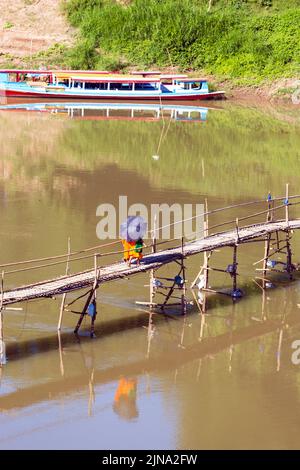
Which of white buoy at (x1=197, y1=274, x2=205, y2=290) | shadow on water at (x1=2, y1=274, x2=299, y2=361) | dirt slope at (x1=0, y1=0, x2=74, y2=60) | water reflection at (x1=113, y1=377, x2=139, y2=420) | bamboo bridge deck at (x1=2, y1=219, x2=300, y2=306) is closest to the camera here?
water reflection at (x1=113, y1=377, x2=139, y2=420)

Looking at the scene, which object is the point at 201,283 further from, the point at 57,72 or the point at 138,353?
the point at 57,72

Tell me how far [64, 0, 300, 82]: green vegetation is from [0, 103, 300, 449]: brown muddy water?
72.7ft

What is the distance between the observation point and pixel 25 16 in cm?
4934

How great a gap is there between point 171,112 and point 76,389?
2811cm

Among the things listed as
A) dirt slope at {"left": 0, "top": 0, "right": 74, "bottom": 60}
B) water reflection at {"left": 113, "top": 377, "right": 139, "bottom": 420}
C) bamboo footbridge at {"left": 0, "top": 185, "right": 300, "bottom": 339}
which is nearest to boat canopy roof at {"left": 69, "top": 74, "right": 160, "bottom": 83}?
dirt slope at {"left": 0, "top": 0, "right": 74, "bottom": 60}

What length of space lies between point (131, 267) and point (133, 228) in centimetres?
64

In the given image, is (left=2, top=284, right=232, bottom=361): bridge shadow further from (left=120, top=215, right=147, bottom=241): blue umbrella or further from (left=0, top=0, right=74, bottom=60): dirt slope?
(left=0, top=0, right=74, bottom=60): dirt slope

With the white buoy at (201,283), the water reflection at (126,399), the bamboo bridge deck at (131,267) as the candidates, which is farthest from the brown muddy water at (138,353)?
the bamboo bridge deck at (131,267)

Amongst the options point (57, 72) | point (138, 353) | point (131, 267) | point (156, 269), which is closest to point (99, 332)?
point (138, 353)

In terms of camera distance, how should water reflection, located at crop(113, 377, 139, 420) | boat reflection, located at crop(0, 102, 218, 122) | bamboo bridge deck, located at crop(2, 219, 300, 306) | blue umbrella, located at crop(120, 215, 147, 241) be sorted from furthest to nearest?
boat reflection, located at crop(0, 102, 218, 122) → blue umbrella, located at crop(120, 215, 147, 241) → bamboo bridge deck, located at crop(2, 219, 300, 306) → water reflection, located at crop(113, 377, 139, 420)

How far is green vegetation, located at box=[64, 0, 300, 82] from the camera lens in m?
47.6

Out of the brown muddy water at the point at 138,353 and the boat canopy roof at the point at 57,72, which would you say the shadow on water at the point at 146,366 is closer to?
the brown muddy water at the point at 138,353

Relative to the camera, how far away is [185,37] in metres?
48.8
